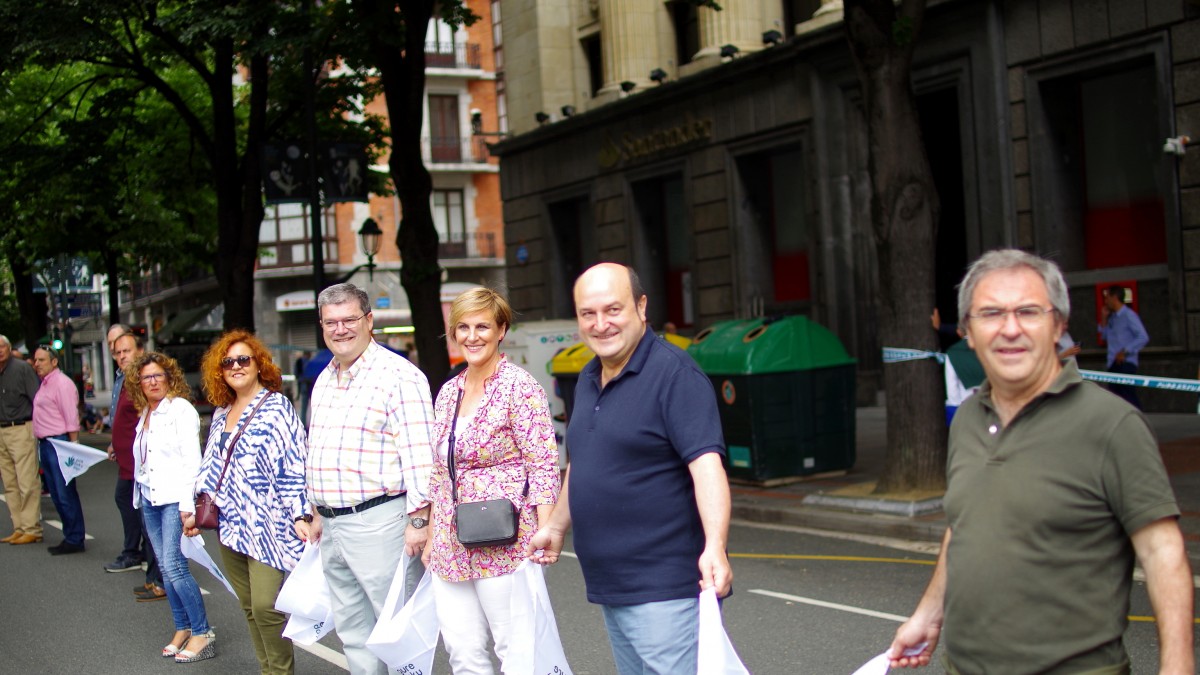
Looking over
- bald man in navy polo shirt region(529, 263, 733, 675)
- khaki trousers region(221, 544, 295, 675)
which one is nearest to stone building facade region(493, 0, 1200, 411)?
khaki trousers region(221, 544, 295, 675)

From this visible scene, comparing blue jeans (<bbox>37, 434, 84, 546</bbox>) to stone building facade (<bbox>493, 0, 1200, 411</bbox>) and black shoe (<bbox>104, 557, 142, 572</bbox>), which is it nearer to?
black shoe (<bbox>104, 557, 142, 572</bbox>)

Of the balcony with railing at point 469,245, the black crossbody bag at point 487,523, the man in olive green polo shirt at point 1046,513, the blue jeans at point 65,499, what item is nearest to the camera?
the man in olive green polo shirt at point 1046,513

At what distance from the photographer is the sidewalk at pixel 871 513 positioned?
34.4 ft

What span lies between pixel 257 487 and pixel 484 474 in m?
1.69

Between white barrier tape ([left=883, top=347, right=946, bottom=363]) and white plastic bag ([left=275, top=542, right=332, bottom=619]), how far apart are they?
7023mm

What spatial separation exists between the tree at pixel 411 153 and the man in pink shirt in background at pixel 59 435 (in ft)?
17.3

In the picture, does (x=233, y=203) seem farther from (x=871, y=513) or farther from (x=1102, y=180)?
(x=871, y=513)

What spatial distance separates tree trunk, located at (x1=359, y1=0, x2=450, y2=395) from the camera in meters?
17.0

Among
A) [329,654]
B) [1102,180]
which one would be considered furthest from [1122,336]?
[329,654]

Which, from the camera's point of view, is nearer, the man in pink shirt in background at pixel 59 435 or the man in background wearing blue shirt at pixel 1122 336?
the man in pink shirt in background at pixel 59 435

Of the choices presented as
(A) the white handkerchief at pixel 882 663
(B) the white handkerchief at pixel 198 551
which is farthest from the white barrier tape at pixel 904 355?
(A) the white handkerchief at pixel 882 663

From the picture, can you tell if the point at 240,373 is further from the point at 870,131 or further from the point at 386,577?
the point at 870,131

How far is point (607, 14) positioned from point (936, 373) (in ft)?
57.7

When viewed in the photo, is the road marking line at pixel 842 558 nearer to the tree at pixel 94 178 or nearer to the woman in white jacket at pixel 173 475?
the woman in white jacket at pixel 173 475
